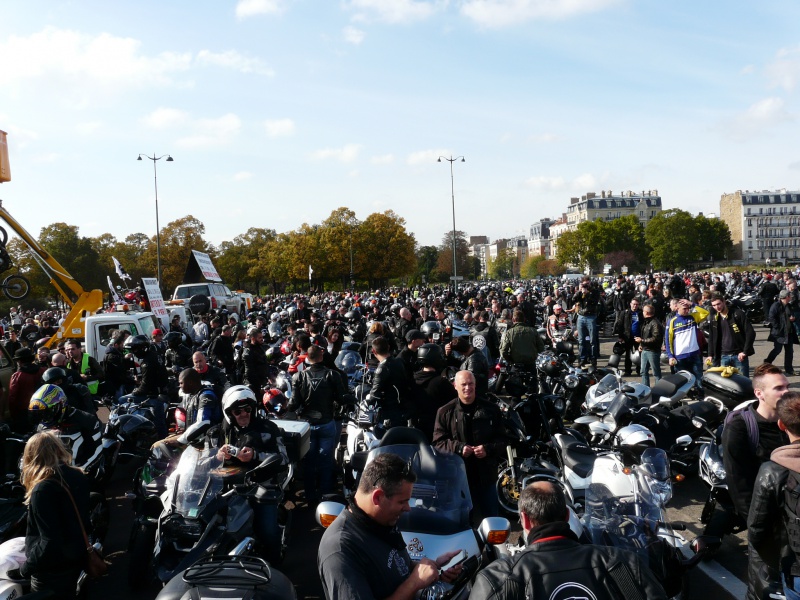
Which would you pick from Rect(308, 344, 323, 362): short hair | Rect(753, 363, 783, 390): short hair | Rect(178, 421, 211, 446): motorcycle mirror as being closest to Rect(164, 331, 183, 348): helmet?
Rect(308, 344, 323, 362): short hair

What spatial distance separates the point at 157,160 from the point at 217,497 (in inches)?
1573

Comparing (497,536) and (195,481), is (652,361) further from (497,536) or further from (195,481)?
(195,481)

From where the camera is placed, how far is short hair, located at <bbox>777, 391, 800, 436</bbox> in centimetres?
329

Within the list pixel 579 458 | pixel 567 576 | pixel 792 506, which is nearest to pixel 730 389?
pixel 579 458

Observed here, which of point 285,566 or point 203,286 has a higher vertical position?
A: point 203,286

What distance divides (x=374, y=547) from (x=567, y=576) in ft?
2.47

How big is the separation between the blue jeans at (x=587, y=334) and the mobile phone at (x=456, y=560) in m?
11.1

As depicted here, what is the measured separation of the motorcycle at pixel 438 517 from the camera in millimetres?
3648

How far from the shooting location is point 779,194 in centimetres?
14112

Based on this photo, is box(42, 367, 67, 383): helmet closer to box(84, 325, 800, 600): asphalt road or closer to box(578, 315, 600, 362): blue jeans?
box(84, 325, 800, 600): asphalt road

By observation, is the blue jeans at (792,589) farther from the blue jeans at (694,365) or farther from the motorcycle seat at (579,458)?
A: the blue jeans at (694,365)

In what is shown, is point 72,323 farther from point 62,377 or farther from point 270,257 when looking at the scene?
point 270,257

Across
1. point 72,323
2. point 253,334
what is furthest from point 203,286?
point 253,334

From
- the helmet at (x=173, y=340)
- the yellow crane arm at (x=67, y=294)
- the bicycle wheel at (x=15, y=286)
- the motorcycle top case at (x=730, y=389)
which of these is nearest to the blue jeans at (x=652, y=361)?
the motorcycle top case at (x=730, y=389)
